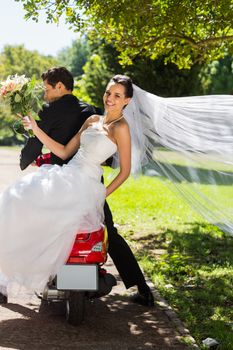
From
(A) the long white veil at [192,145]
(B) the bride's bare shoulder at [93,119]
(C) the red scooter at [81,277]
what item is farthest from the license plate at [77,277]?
(A) the long white veil at [192,145]

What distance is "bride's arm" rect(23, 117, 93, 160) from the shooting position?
5.82 m

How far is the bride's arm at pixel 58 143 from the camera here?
5.82m

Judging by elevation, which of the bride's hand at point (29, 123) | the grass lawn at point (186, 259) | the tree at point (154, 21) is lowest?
the grass lawn at point (186, 259)

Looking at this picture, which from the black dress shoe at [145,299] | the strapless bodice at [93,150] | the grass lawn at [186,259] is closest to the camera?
the strapless bodice at [93,150]

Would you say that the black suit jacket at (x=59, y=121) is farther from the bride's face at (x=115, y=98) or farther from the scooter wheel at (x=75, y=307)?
the scooter wheel at (x=75, y=307)

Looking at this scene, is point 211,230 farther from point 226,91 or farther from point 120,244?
point 226,91

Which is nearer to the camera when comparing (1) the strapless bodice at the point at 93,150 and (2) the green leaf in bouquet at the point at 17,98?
(1) the strapless bodice at the point at 93,150

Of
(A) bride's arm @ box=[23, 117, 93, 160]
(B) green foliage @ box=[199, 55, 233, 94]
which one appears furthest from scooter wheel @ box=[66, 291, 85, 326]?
(B) green foliage @ box=[199, 55, 233, 94]

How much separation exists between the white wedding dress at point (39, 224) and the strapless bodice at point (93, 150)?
0.25 metres

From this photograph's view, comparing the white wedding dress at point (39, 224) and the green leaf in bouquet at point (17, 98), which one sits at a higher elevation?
the green leaf in bouquet at point (17, 98)

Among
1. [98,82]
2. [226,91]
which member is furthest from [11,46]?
[98,82]

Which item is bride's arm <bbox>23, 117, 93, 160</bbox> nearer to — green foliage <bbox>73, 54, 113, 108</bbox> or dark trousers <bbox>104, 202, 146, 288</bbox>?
dark trousers <bbox>104, 202, 146, 288</bbox>

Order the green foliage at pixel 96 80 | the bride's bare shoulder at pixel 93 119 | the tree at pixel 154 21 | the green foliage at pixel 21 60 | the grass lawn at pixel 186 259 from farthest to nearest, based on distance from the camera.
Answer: the green foliage at pixel 21 60, the green foliage at pixel 96 80, the tree at pixel 154 21, the grass lawn at pixel 186 259, the bride's bare shoulder at pixel 93 119

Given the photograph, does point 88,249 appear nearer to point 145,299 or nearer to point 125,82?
point 145,299
